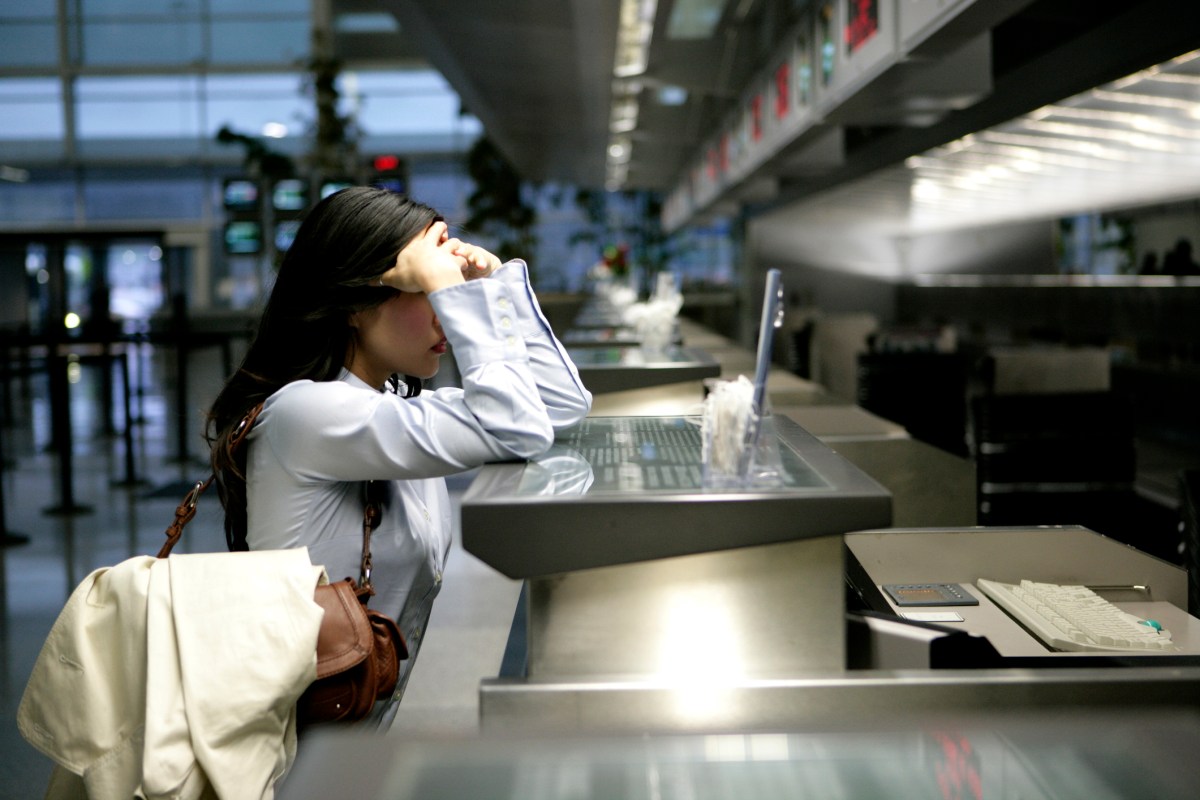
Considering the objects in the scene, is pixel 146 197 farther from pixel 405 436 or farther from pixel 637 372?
pixel 405 436

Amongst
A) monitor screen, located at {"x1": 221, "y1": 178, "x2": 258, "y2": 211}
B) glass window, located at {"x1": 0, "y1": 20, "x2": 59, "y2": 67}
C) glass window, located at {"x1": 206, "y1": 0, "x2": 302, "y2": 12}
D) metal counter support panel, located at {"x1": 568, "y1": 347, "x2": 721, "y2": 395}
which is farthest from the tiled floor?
glass window, located at {"x1": 0, "y1": 20, "x2": 59, "y2": 67}

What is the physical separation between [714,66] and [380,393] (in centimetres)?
580

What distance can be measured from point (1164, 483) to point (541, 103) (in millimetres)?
6368

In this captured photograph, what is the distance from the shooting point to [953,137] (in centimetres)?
533

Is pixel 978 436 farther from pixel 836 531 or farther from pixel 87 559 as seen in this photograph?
pixel 87 559

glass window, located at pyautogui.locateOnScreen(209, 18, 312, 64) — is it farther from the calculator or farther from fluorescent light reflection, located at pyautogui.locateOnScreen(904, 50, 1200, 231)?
the calculator

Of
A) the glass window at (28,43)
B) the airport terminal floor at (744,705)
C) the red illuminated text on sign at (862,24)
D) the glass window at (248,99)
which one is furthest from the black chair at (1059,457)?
the glass window at (28,43)

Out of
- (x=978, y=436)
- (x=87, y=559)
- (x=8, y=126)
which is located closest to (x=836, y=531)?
(x=978, y=436)

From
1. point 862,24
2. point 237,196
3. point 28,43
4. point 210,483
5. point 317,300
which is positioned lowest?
point 210,483

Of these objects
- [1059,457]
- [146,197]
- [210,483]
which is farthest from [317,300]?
[146,197]

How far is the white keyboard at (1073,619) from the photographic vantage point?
1704 millimetres

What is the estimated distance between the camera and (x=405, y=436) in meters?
1.55

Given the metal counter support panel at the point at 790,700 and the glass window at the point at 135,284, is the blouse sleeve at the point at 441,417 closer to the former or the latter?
the metal counter support panel at the point at 790,700

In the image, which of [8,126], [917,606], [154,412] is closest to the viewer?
[917,606]
